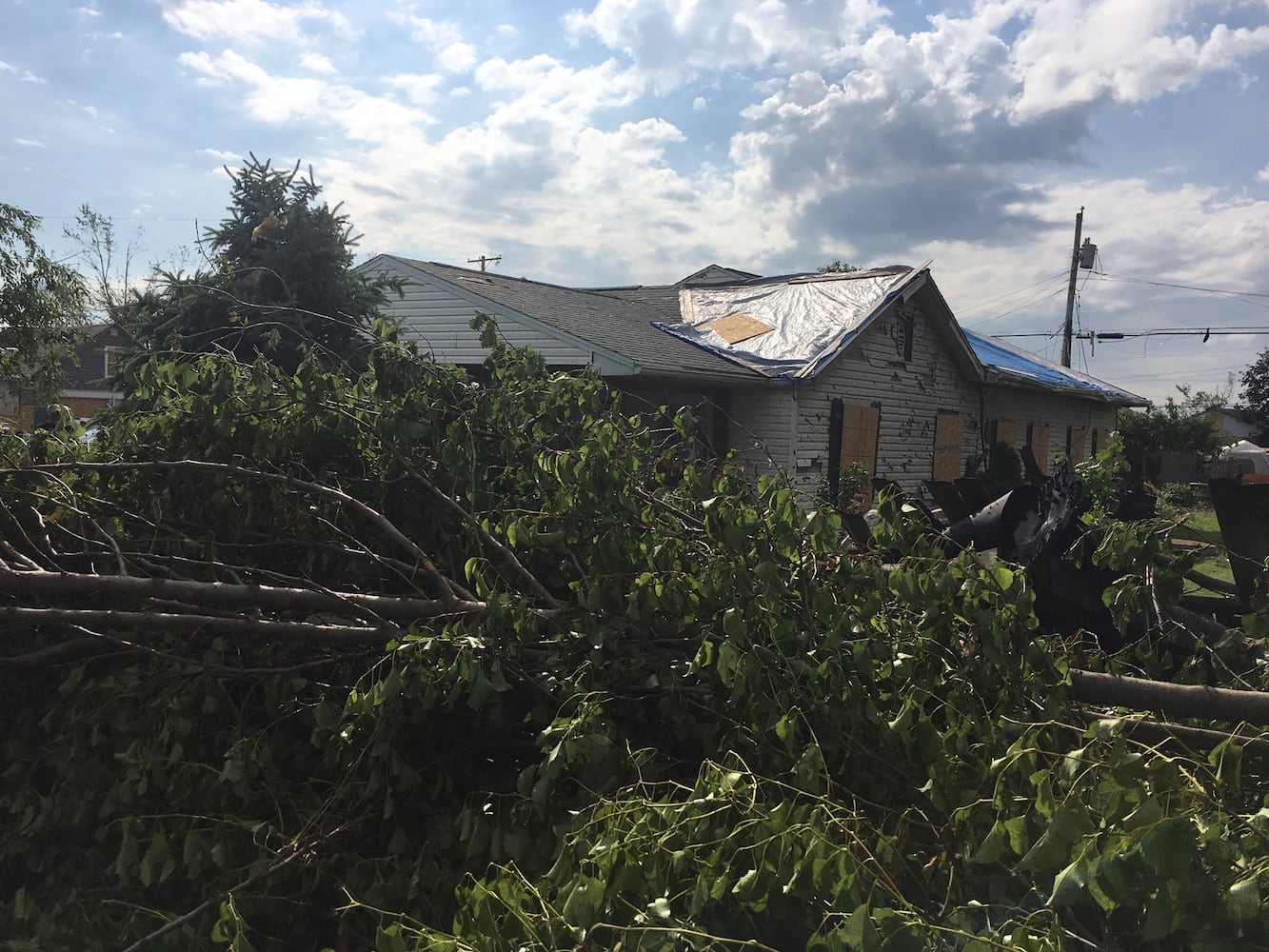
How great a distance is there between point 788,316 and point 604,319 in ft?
10.5

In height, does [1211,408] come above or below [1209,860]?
above

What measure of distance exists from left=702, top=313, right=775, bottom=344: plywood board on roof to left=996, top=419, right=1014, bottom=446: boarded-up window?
7.02 metres

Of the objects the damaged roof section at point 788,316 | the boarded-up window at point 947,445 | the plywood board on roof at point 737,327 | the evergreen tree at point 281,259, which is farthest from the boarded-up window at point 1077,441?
the evergreen tree at point 281,259

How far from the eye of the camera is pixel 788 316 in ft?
49.6

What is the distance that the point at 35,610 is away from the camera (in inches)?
121

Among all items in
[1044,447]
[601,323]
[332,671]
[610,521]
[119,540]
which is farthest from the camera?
[1044,447]

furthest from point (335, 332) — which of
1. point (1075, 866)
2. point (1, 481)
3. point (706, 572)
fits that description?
point (1075, 866)

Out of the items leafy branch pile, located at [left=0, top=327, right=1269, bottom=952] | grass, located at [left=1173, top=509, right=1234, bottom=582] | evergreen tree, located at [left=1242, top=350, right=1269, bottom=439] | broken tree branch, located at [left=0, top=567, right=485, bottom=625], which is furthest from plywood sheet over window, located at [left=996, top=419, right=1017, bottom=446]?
evergreen tree, located at [left=1242, top=350, right=1269, bottom=439]

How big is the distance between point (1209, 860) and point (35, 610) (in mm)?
3374

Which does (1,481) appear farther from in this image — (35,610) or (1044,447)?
(1044,447)

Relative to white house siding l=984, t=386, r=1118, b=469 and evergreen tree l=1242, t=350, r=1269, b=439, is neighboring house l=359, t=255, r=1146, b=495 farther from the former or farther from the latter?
evergreen tree l=1242, t=350, r=1269, b=439

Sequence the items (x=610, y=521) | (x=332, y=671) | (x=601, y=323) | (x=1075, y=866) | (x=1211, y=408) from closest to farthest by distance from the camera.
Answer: (x=1075, y=866), (x=610, y=521), (x=332, y=671), (x=601, y=323), (x=1211, y=408)

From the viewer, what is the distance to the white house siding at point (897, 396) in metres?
14.0

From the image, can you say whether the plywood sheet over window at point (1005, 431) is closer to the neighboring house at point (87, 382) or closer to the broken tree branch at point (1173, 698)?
the neighboring house at point (87, 382)
